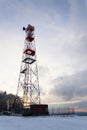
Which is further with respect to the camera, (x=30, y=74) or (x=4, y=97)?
(x=4, y=97)

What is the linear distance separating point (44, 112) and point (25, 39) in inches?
850

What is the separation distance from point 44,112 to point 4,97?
6560cm

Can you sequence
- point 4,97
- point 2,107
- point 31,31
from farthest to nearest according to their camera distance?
point 4,97, point 2,107, point 31,31

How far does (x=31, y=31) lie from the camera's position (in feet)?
228

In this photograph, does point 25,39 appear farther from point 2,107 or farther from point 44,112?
point 2,107

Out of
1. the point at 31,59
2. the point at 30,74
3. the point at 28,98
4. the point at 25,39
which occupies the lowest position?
the point at 28,98

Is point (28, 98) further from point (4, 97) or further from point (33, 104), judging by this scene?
point (4, 97)

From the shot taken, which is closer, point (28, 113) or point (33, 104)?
point (28, 113)

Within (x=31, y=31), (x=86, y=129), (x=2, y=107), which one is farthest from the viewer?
(x=2, y=107)

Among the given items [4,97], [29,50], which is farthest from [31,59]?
[4,97]

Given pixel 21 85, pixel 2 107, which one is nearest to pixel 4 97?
pixel 2 107

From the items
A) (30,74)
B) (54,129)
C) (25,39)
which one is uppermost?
(25,39)

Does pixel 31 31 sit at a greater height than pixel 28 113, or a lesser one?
greater

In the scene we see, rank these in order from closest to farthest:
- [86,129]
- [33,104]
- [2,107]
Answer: [86,129]
[33,104]
[2,107]
